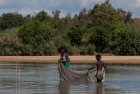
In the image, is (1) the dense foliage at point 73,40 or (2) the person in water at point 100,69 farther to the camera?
(1) the dense foliage at point 73,40

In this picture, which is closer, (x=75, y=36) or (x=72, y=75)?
(x=72, y=75)

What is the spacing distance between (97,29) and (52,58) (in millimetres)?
12726

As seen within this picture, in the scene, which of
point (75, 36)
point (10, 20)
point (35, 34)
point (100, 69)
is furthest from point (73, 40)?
point (100, 69)

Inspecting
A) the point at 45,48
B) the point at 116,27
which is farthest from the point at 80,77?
the point at 116,27

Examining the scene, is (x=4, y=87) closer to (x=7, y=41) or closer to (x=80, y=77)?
(x=80, y=77)

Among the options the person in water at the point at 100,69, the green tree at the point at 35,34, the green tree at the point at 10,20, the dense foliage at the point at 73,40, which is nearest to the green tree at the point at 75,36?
the dense foliage at the point at 73,40

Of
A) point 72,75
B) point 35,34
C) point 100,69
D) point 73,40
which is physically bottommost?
point 72,75

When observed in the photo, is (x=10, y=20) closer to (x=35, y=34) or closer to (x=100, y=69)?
(x=35, y=34)

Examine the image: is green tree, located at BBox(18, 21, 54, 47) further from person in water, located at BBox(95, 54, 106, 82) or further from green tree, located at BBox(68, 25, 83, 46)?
person in water, located at BBox(95, 54, 106, 82)

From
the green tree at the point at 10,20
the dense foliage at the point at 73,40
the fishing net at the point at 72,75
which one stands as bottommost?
the fishing net at the point at 72,75

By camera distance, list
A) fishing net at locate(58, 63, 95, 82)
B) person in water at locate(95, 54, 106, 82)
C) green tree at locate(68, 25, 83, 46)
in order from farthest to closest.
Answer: green tree at locate(68, 25, 83, 46) < fishing net at locate(58, 63, 95, 82) < person in water at locate(95, 54, 106, 82)

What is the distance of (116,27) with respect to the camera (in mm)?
82375

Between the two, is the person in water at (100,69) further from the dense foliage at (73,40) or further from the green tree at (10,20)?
the green tree at (10,20)

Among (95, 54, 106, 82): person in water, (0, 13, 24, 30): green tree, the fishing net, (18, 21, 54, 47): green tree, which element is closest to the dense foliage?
(18, 21, 54, 47): green tree
